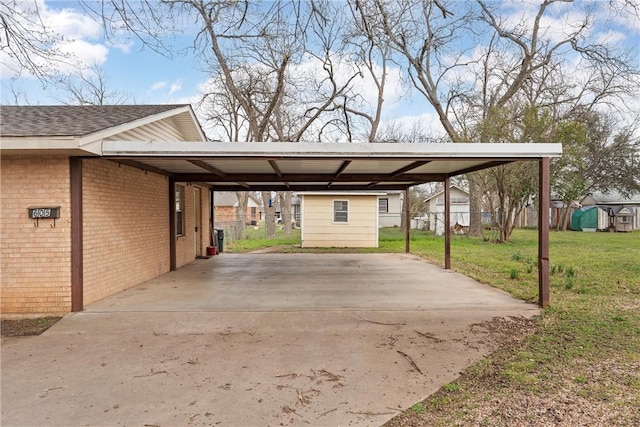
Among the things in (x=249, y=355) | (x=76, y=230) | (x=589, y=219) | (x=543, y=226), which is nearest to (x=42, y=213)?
(x=76, y=230)

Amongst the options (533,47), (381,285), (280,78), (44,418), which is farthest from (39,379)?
(533,47)

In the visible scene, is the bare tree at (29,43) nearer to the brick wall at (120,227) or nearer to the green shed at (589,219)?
the brick wall at (120,227)

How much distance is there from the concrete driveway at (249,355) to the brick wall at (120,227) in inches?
17.5

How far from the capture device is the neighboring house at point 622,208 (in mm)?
24125

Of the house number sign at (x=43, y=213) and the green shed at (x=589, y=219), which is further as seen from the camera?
the green shed at (x=589, y=219)

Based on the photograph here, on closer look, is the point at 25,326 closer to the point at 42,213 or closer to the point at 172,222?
the point at 42,213

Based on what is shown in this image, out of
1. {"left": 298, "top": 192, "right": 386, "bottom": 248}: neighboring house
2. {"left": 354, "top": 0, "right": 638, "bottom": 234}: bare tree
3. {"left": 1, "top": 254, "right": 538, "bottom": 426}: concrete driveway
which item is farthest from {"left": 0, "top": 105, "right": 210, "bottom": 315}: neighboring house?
{"left": 354, "top": 0, "right": 638, "bottom": 234}: bare tree

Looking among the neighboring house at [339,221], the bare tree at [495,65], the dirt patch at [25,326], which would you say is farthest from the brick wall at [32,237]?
the bare tree at [495,65]

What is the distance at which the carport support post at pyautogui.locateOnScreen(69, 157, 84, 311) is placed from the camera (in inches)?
224

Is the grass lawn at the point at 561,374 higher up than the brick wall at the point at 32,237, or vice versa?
the brick wall at the point at 32,237

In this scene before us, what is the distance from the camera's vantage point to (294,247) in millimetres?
16438

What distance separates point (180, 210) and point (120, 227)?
381 cm

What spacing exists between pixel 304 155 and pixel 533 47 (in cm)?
1872

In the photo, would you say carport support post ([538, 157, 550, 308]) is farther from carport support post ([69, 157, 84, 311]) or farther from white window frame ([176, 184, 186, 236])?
white window frame ([176, 184, 186, 236])
